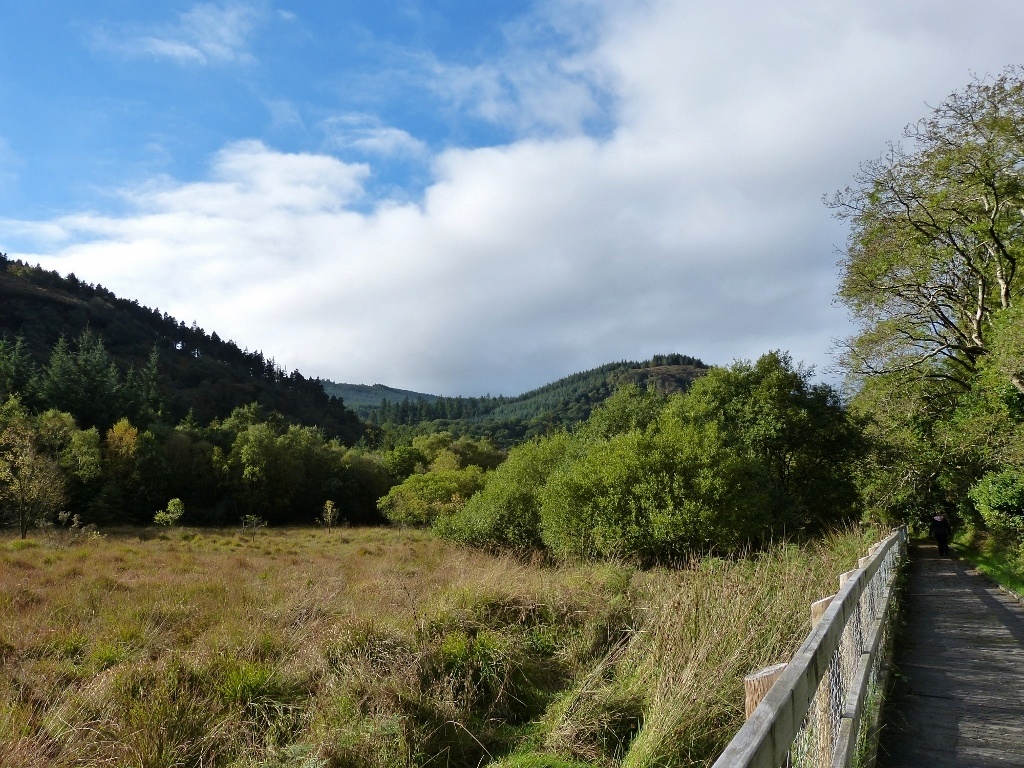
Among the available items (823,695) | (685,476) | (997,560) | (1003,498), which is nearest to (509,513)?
(685,476)

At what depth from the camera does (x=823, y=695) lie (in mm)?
3125

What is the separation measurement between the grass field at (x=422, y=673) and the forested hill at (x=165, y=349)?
256 feet

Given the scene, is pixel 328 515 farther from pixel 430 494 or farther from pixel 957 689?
pixel 957 689

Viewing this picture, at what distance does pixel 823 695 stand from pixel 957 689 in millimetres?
3269

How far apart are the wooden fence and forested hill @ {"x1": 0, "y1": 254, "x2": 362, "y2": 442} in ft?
280

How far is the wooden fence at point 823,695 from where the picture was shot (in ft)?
5.64

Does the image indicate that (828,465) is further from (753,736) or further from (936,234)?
(753,736)

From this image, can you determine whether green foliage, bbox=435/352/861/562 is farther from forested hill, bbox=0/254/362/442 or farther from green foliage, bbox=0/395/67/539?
forested hill, bbox=0/254/362/442

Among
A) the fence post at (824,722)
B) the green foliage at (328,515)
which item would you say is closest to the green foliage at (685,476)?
the fence post at (824,722)

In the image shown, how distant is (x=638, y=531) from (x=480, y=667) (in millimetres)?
11604

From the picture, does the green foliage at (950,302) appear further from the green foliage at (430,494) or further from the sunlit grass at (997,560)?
the green foliage at (430,494)

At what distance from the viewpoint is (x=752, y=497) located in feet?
61.2

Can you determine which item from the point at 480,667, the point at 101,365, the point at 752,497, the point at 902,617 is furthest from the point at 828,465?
the point at 101,365

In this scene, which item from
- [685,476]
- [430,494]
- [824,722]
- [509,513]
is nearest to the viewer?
[824,722]
